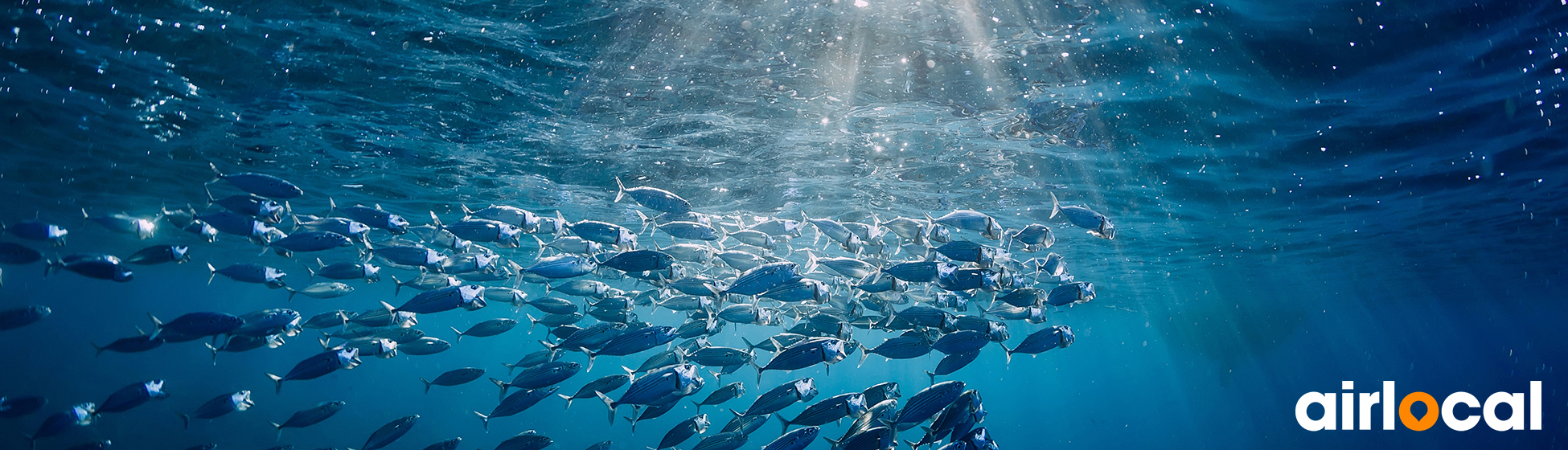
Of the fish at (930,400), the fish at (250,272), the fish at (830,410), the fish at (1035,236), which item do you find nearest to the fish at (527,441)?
the fish at (250,272)

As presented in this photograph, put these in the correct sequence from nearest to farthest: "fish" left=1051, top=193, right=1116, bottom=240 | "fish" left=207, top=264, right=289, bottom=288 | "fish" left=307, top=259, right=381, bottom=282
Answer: "fish" left=1051, top=193, right=1116, bottom=240 < "fish" left=207, top=264, right=289, bottom=288 < "fish" left=307, top=259, right=381, bottom=282

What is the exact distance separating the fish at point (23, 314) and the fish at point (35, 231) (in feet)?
4.64

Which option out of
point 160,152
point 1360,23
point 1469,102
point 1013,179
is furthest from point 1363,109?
point 160,152

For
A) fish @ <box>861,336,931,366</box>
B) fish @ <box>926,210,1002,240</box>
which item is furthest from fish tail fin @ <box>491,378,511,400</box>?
fish @ <box>926,210,1002,240</box>

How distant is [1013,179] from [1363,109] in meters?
6.06

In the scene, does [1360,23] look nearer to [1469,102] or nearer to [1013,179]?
[1469,102]

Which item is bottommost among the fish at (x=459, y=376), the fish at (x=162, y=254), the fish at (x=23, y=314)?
the fish at (x=459, y=376)

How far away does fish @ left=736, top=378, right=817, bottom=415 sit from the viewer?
266 inches

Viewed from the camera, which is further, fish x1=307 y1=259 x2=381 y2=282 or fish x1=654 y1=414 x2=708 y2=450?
fish x1=307 y1=259 x2=381 y2=282

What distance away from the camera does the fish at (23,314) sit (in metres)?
8.57

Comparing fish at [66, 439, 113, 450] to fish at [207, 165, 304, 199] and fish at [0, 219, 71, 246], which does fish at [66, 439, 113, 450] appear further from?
fish at [207, 165, 304, 199]

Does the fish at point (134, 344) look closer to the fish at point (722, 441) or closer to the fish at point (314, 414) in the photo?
the fish at point (314, 414)

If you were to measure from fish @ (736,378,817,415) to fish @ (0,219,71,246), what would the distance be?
903 centimetres

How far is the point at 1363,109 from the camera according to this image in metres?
10.4
